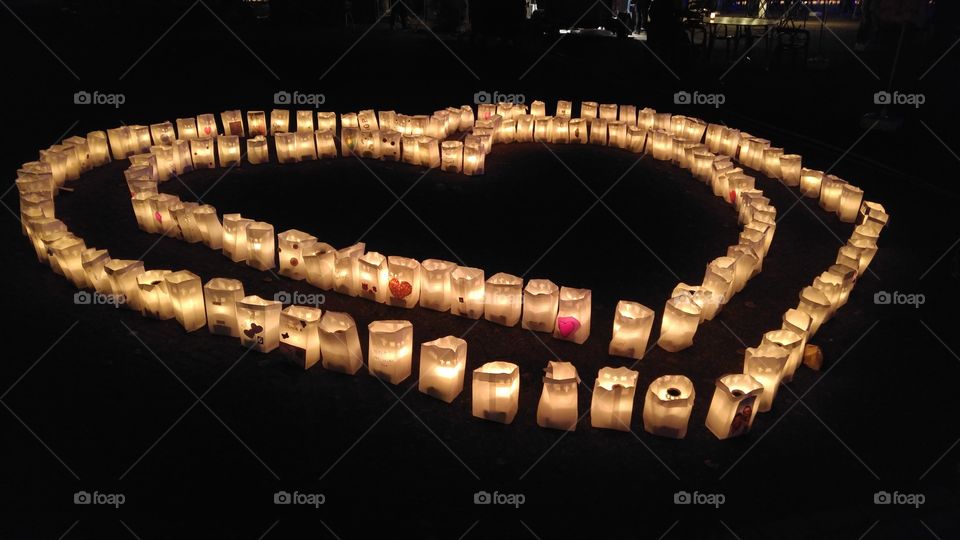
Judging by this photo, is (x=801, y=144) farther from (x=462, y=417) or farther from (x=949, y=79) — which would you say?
(x=462, y=417)

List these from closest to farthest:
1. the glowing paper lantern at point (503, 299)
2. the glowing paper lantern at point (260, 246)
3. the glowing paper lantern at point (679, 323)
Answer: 1. the glowing paper lantern at point (679, 323)
2. the glowing paper lantern at point (503, 299)
3. the glowing paper lantern at point (260, 246)

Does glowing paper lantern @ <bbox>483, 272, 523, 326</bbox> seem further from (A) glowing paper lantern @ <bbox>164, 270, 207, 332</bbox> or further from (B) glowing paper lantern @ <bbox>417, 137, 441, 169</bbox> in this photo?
(B) glowing paper lantern @ <bbox>417, 137, 441, 169</bbox>

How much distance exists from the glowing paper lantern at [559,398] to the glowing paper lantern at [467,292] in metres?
1.19

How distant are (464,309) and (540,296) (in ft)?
2.03

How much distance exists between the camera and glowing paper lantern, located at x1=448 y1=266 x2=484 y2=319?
4992 millimetres

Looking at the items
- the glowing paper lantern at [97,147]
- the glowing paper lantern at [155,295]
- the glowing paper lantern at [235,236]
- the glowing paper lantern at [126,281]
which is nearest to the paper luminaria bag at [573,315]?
the glowing paper lantern at [235,236]

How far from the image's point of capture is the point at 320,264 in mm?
5383

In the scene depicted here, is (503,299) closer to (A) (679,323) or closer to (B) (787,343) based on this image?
(A) (679,323)

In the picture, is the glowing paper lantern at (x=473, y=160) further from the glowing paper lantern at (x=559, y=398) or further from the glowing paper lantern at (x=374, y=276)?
the glowing paper lantern at (x=559, y=398)

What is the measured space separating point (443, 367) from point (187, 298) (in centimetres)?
197

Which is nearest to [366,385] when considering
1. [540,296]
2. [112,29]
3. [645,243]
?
[540,296]

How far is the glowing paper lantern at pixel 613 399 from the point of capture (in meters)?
3.93

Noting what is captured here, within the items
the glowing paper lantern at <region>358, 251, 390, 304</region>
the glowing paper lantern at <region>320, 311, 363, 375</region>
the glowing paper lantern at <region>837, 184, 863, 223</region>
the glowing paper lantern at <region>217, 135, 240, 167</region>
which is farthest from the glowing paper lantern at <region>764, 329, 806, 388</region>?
the glowing paper lantern at <region>217, 135, 240, 167</region>

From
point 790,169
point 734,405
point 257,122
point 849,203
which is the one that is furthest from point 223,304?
point 790,169
